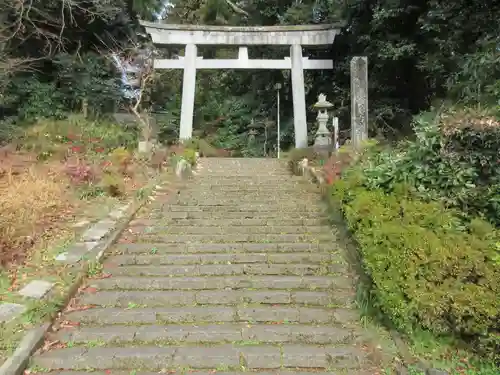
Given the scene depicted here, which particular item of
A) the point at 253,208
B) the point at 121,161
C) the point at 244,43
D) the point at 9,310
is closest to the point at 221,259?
the point at 253,208

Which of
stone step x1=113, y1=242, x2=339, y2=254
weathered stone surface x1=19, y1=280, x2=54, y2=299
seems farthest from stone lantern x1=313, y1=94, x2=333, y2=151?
weathered stone surface x1=19, y1=280, x2=54, y2=299

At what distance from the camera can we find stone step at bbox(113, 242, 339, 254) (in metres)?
6.08

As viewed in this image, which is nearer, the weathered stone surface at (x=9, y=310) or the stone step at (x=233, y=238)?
the weathered stone surface at (x=9, y=310)

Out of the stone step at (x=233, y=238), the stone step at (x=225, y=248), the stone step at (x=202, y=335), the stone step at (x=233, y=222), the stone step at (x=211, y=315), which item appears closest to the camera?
the stone step at (x=202, y=335)

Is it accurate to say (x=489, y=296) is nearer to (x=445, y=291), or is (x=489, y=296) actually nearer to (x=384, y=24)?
(x=445, y=291)

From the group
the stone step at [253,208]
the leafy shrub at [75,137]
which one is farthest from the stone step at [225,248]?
the leafy shrub at [75,137]

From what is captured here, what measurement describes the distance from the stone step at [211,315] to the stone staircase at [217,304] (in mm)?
11

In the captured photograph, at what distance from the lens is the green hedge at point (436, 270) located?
365cm

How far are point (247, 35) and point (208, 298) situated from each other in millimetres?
12253

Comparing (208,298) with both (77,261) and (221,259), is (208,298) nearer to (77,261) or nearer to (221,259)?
(221,259)

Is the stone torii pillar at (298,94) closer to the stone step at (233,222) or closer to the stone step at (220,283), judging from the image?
the stone step at (233,222)

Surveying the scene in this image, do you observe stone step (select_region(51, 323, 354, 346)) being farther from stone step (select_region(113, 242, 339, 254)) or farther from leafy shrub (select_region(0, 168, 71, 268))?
leafy shrub (select_region(0, 168, 71, 268))

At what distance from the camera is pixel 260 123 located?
1905 cm

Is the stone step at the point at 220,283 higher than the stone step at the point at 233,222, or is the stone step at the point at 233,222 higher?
the stone step at the point at 233,222
